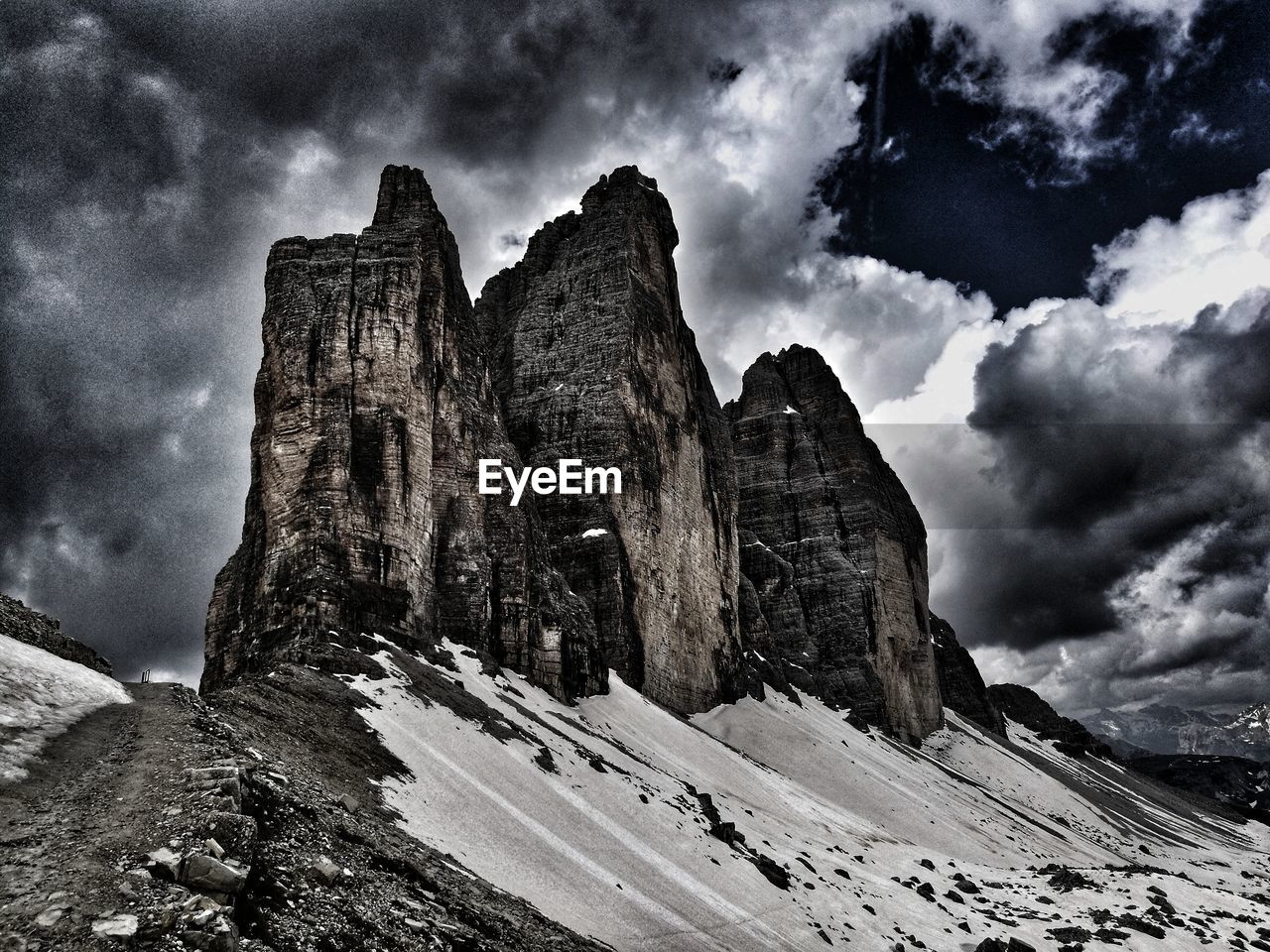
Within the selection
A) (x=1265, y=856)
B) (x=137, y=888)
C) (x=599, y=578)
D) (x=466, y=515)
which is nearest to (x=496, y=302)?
(x=599, y=578)

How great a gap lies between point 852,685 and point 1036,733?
69.9 m

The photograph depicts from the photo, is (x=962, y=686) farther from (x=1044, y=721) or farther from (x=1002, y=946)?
(x=1002, y=946)

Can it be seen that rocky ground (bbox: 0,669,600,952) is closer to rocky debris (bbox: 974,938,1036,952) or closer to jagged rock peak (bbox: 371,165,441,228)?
rocky debris (bbox: 974,938,1036,952)

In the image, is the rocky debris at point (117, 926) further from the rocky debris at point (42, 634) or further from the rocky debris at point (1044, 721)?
the rocky debris at point (1044, 721)

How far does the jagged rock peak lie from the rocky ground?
34.4 metres

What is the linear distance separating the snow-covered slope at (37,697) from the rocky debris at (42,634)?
782mm

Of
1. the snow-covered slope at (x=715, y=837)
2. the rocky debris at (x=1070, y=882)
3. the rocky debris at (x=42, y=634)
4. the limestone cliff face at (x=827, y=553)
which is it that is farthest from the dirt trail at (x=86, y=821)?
the limestone cliff face at (x=827, y=553)

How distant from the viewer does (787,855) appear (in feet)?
98.9

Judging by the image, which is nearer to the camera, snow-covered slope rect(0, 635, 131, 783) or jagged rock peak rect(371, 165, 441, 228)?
snow-covered slope rect(0, 635, 131, 783)

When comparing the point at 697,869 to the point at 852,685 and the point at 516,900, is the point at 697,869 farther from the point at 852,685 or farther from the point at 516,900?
the point at 852,685

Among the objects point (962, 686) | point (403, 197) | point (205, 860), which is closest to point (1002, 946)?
point (205, 860)

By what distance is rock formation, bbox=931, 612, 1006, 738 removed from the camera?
4751 inches

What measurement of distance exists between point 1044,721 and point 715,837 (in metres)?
138

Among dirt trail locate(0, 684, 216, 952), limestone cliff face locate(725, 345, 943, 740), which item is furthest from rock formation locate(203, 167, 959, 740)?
dirt trail locate(0, 684, 216, 952)
